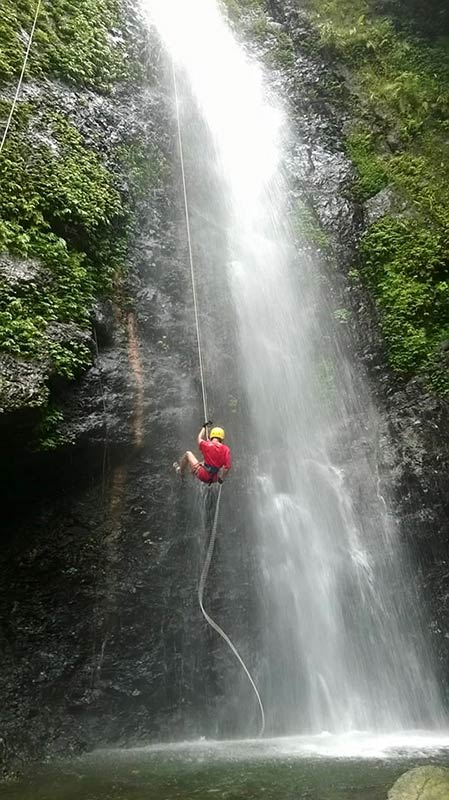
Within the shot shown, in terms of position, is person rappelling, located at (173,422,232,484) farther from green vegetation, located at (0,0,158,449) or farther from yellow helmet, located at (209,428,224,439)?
green vegetation, located at (0,0,158,449)

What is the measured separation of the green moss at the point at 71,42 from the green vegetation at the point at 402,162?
4.74m

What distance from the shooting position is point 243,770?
539 cm

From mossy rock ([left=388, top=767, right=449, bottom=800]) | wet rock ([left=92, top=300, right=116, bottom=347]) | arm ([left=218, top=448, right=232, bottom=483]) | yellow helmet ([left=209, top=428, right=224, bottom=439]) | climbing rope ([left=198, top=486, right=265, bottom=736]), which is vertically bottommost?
mossy rock ([left=388, top=767, right=449, bottom=800])

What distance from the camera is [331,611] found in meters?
7.71

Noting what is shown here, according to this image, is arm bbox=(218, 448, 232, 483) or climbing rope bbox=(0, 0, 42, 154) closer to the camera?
arm bbox=(218, 448, 232, 483)

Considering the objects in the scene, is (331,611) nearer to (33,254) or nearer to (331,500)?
(331,500)

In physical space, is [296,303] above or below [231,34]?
below

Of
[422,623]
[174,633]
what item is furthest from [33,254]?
[422,623]

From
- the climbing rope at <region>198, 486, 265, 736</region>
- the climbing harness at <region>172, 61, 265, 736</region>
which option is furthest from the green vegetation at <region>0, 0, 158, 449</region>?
the climbing rope at <region>198, 486, 265, 736</region>

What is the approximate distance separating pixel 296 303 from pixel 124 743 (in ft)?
22.9

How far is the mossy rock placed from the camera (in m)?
3.96

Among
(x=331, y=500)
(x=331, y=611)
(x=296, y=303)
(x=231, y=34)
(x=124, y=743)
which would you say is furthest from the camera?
(x=231, y=34)

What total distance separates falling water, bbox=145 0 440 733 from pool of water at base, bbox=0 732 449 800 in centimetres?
63

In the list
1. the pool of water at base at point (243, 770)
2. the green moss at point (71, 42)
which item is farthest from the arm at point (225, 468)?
the green moss at point (71, 42)
